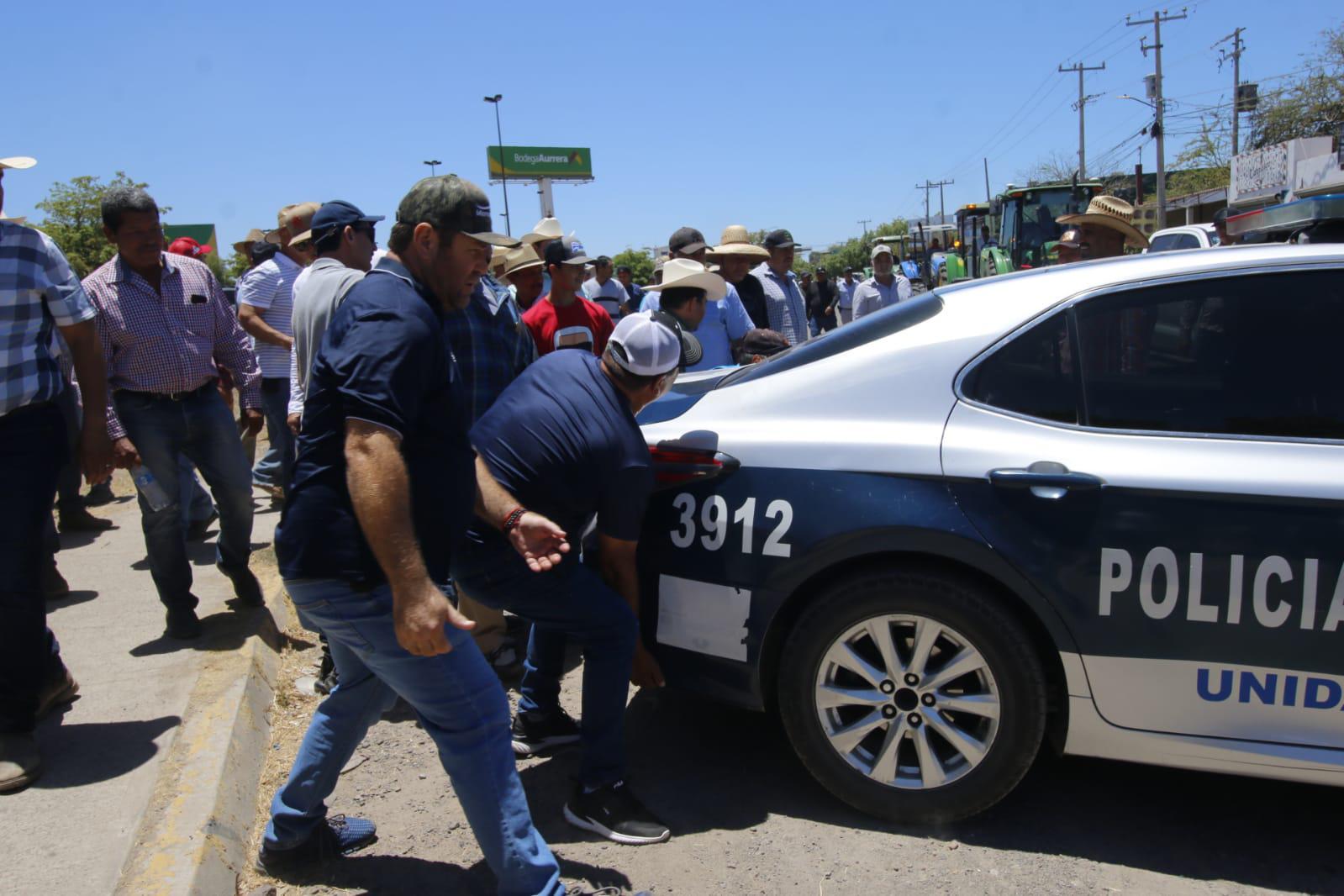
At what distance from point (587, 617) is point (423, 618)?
2.99ft

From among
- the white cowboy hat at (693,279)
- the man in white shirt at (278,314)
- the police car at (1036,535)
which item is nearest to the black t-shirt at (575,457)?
the police car at (1036,535)

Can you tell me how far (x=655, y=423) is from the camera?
11.0ft

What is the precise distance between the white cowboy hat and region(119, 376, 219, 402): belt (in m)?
2.17

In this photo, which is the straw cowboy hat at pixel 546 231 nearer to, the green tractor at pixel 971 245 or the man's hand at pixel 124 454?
→ the man's hand at pixel 124 454

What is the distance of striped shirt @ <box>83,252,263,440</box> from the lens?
169 inches

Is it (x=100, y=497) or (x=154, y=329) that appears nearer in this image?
(x=154, y=329)

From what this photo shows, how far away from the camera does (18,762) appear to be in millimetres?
3146

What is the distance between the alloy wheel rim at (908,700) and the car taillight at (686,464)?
648mm

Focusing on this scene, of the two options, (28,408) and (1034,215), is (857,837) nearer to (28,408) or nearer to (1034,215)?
(28,408)

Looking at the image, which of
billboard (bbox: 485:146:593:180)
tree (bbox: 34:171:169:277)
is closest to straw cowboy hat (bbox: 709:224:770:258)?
tree (bbox: 34:171:169:277)

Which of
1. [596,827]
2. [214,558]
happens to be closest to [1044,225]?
[214,558]

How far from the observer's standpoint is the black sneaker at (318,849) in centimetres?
280

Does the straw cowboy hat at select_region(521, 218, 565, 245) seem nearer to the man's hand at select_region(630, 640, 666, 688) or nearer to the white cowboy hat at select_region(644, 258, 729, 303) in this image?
the white cowboy hat at select_region(644, 258, 729, 303)

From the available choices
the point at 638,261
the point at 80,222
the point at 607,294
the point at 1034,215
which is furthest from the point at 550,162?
the point at 607,294
